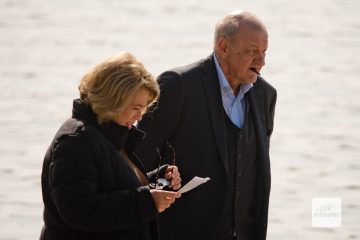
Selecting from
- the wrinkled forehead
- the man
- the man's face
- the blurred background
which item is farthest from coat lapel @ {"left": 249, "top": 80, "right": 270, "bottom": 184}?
the blurred background

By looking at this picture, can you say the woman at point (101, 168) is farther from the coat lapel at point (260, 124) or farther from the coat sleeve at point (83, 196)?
the coat lapel at point (260, 124)

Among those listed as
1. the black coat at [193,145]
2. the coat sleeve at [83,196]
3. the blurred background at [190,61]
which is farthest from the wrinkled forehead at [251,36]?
the blurred background at [190,61]

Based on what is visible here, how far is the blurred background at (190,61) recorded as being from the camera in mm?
9391

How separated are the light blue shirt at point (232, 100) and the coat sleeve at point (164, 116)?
26 cm

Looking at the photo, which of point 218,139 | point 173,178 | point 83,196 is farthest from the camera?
point 218,139

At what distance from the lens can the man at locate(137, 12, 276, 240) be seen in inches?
221

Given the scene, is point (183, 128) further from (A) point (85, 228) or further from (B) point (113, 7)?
(B) point (113, 7)

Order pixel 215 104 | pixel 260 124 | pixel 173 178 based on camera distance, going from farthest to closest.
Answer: pixel 260 124 < pixel 215 104 < pixel 173 178

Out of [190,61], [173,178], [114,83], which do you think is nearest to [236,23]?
[173,178]

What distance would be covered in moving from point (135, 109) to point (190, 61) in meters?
9.22

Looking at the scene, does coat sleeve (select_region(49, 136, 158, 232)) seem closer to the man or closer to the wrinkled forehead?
the man

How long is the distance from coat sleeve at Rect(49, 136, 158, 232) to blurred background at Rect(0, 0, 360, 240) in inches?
158

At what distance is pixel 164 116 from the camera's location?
18.5ft

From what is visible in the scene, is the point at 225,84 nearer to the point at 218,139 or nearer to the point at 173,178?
the point at 218,139
